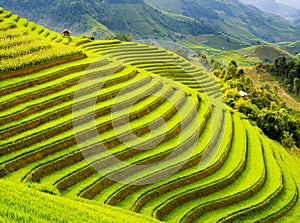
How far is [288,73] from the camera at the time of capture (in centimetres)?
7381

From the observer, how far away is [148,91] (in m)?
24.2

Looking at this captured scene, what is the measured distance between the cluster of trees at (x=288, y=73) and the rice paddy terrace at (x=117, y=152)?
45009 millimetres

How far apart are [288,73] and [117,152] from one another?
64.3m

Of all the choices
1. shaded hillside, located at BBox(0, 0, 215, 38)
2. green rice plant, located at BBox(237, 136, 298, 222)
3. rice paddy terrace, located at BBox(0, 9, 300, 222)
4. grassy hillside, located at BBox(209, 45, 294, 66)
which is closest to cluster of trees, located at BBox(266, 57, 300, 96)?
rice paddy terrace, located at BBox(0, 9, 300, 222)

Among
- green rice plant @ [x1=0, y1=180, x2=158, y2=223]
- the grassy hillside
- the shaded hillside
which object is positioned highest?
green rice plant @ [x1=0, y1=180, x2=158, y2=223]

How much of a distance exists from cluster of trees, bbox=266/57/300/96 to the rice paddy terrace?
45009 millimetres

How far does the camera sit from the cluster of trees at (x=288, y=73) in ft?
225

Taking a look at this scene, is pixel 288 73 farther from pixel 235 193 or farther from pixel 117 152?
pixel 117 152

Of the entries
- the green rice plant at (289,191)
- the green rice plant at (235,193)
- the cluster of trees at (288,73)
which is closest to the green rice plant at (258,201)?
the green rice plant at (235,193)

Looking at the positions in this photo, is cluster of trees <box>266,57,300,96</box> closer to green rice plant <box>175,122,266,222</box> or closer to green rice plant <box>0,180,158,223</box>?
green rice plant <box>175,122,266,222</box>

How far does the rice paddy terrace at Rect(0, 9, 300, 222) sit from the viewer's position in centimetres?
1423

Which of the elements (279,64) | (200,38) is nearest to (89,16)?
(200,38)

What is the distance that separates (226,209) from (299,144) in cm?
2172

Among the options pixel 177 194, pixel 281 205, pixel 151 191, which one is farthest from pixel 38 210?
pixel 281 205
